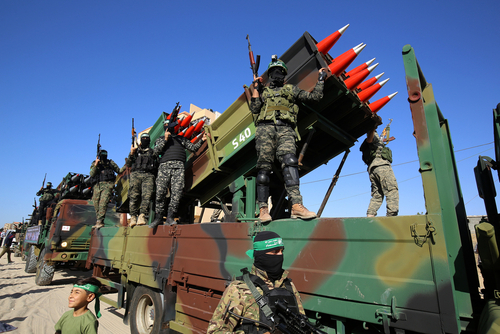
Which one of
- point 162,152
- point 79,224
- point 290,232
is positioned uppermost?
point 162,152

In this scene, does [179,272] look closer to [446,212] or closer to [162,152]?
[162,152]

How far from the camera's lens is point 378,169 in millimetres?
4188

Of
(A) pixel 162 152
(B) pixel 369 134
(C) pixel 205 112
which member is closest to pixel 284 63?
(B) pixel 369 134

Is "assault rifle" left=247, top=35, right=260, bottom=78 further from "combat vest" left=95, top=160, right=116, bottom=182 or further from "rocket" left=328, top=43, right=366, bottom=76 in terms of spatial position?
"combat vest" left=95, top=160, right=116, bottom=182

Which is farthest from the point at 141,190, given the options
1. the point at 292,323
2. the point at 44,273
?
the point at 44,273

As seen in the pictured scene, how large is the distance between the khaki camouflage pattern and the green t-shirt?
3.60 meters

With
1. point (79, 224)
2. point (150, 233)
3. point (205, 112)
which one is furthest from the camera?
point (205, 112)

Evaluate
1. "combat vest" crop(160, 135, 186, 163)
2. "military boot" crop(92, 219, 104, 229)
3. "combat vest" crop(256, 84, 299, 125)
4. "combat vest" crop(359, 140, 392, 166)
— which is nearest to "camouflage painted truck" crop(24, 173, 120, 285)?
"military boot" crop(92, 219, 104, 229)

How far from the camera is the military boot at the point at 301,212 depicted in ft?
8.17

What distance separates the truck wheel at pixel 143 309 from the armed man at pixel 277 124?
97.4 inches

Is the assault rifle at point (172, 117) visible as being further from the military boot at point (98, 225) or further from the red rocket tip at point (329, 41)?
the military boot at point (98, 225)

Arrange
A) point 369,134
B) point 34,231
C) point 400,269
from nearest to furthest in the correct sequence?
point 400,269
point 369,134
point 34,231

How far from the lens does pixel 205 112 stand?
101 feet

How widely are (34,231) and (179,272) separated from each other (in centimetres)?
1199
